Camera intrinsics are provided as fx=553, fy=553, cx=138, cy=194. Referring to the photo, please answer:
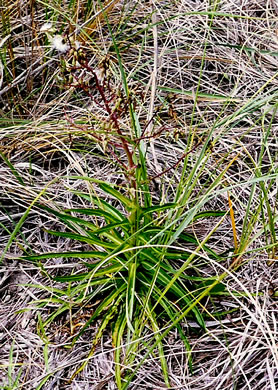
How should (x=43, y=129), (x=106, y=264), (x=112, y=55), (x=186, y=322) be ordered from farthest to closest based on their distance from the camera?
(x=112, y=55) < (x=43, y=129) < (x=106, y=264) < (x=186, y=322)

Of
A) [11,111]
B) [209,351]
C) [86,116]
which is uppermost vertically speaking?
[11,111]

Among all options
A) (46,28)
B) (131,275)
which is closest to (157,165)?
(131,275)

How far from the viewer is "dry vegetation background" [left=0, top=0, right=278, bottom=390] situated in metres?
1.64

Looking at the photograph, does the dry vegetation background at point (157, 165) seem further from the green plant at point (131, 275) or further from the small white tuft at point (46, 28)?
the small white tuft at point (46, 28)

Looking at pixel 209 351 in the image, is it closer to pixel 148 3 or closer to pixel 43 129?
pixel 43 129

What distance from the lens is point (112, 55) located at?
240cm

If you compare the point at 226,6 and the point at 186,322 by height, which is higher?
the point at 226,6

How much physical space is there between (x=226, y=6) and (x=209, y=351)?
→ 1.63 meters

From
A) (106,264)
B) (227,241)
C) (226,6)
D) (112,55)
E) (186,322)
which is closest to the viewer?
(186,322)

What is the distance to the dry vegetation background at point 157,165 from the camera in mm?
1643

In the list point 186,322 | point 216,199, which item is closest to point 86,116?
point 216,199

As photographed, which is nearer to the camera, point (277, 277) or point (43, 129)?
point (277, 277)

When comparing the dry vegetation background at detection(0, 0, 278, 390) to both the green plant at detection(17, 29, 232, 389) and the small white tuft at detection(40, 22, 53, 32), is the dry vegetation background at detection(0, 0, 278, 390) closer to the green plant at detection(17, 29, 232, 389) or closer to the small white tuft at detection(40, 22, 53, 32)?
the green plant at detection(17, 29, 232, 389)

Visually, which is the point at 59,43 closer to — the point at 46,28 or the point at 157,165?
the point at 46,28
